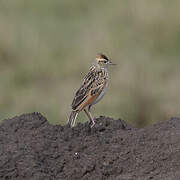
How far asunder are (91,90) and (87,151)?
5.51ft

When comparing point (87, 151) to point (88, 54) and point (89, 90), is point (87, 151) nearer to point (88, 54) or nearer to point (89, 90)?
point (89, 90)

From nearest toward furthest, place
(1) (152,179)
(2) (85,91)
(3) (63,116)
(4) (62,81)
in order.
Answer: (1) (152,179), (2) (85,91), (3) (63,116), (4) (62,81)

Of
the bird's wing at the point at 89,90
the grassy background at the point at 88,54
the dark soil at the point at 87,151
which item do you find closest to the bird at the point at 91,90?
the bird's wing at the point at 89,90

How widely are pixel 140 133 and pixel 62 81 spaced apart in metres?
7.67

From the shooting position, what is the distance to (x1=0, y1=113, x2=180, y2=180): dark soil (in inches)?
270

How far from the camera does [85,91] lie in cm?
881

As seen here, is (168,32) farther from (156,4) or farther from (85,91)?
(85,91)

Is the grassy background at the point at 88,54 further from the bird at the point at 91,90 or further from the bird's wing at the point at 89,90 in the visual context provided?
the bird's wing at the point at 89,90

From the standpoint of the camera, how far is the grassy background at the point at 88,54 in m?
13.7

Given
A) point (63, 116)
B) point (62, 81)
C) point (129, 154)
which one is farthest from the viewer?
point (62, 81)

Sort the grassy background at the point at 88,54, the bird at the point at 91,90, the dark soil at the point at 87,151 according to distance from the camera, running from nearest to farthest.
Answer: the dark soil at the point at 87,151
the bird at the point at 91,90
the grassy background at the point at 88,54

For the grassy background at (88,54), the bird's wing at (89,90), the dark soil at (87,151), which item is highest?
the grassy background at (88,54)

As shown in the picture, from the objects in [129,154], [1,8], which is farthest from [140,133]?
[1,8]

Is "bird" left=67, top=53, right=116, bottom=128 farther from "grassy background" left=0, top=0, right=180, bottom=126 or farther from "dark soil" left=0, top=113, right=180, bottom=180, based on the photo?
"grassy background" left=0, top=0, right=180, bottom=126
